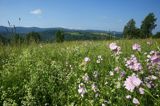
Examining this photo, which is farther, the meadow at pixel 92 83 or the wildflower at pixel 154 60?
the meadow at pixel 92 83

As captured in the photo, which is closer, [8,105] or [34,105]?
[8,105]

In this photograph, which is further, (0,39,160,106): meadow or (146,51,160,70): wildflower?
(0,39,160,106): meadow

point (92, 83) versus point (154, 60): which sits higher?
point (154, 60)

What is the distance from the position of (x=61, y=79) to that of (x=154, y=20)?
8153 centimetres

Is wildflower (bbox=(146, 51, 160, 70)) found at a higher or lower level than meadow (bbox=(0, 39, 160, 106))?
higher

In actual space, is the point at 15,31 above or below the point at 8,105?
above

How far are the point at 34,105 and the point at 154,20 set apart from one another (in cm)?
8236

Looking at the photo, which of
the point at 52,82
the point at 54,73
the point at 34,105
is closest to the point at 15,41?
the point at 54,73

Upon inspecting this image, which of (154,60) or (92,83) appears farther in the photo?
(92,83)

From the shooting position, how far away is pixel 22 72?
17.6 feet

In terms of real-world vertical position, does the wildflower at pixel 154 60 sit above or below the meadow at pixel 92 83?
above

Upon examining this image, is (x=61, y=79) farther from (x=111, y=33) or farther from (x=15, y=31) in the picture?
(x=111, y=33)

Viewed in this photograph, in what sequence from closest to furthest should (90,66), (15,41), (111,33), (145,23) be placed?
(90,66)
(15,41)
(111,33)
(145,23)

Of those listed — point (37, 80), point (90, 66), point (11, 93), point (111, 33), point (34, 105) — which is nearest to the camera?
point (34, 105)
